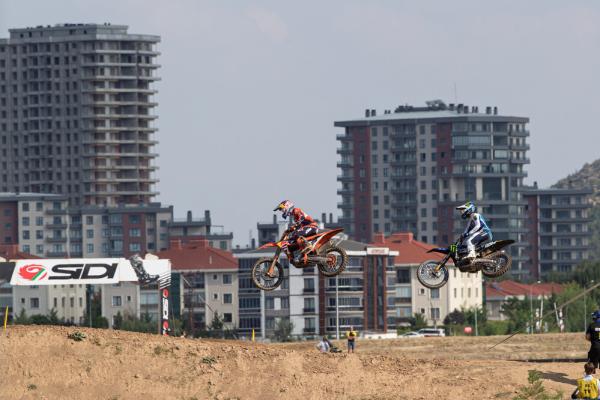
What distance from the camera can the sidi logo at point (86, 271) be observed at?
105750mm

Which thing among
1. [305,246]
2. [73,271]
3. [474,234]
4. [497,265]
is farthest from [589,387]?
[73,271]

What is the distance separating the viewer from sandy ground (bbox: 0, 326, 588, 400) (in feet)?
235

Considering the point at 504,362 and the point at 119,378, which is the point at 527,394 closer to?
the point at 504,362

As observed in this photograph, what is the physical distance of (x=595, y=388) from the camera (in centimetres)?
5419

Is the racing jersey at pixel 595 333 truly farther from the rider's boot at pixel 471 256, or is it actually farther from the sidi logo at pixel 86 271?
the sidi logo at pixel 86 271

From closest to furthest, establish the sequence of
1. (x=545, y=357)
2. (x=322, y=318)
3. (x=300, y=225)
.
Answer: (x=300, y=225) → (x=545, y=357) → (x=322, y=318)

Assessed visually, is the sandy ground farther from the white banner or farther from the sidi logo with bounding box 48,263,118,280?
the sidi logo with bounding box 48,263,118,280

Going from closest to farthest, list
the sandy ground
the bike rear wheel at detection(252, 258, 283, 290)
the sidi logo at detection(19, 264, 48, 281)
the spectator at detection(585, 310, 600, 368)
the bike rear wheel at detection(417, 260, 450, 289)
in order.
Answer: the spectator at detection(585, 310, 600, 368) → the bike rear wheel at detection(252, 258, 283, 290) → the bike rear wheel at detection(417, 260, 450, 289) → the sandy ground → the sidi logo at detection(19, 264, 48, 281)

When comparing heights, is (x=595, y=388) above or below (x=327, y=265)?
below

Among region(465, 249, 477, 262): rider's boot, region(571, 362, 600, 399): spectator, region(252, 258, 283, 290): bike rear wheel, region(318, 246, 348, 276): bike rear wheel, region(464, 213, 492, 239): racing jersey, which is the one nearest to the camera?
region(571, 362, 600, 399): spectator

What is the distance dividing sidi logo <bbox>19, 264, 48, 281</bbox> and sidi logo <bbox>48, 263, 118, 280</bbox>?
754mm

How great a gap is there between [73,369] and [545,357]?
35.2m

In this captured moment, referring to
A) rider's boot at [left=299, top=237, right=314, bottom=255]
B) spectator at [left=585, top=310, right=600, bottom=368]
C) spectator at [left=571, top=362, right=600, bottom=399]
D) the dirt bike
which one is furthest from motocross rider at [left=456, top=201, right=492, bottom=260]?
spectator at [left=571, top=362, right=600, bottom=399]

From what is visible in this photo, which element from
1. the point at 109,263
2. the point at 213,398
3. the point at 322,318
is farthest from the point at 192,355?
the point at 322,318
